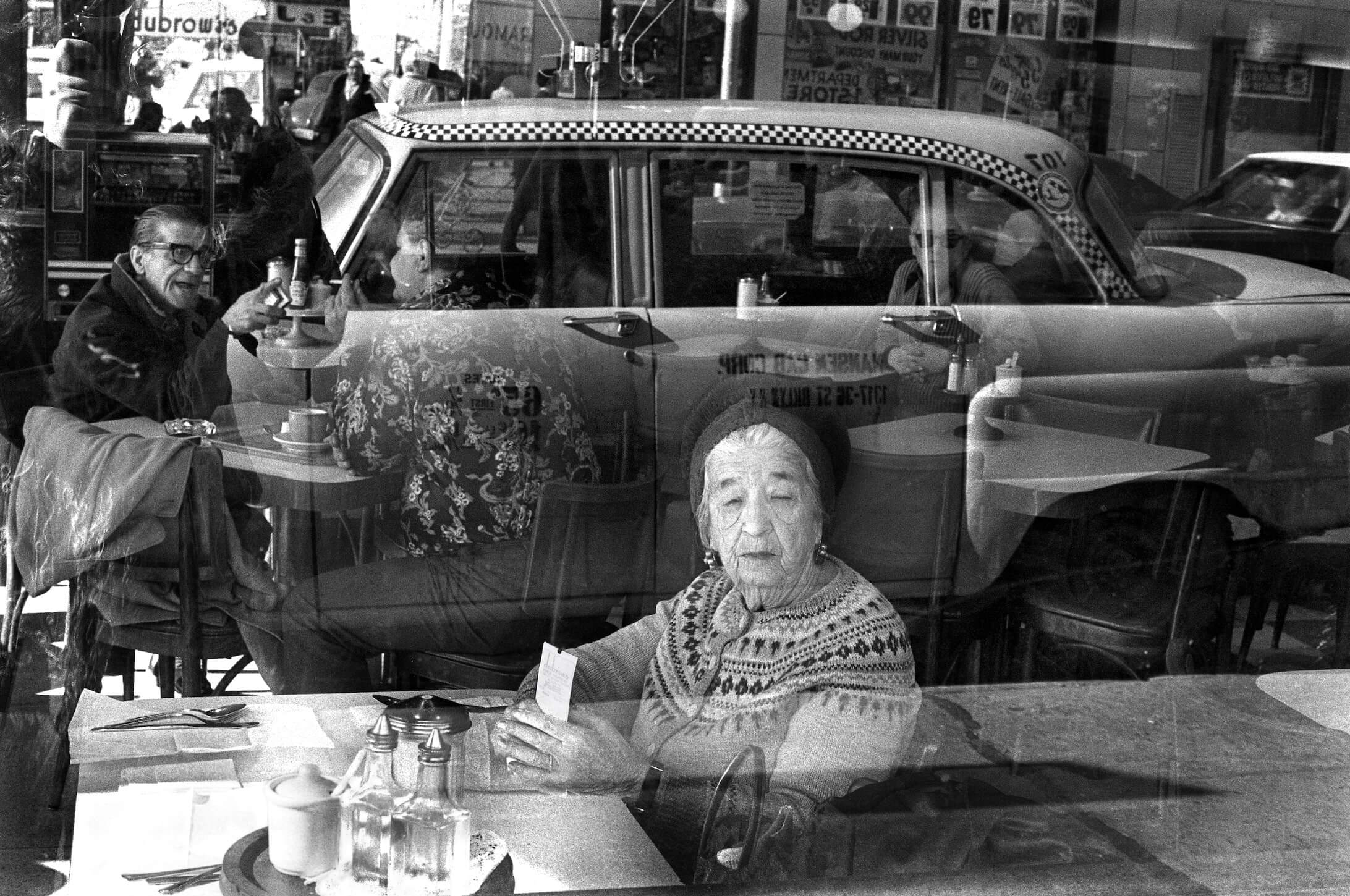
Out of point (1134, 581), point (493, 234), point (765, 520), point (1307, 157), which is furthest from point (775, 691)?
point (1307, 157)

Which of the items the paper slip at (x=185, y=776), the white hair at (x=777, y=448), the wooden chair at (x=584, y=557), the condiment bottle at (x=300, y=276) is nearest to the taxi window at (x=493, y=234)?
the condiment bottle at (x=300, y=276)

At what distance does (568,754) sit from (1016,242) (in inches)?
→ 60.6

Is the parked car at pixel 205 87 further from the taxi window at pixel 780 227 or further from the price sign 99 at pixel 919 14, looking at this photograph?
the price sign 99 at pixel 919 14

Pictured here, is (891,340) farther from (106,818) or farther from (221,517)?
(106,818)

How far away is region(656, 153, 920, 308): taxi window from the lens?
307 cm

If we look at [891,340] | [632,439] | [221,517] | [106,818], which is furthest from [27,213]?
[891,340]

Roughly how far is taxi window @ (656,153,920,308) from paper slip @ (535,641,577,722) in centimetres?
94

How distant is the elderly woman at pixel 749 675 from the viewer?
2377 millimetres

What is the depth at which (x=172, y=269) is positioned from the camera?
2717 mm

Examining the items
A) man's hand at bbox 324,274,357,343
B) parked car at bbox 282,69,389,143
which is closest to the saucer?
man's hand at bbox 324,274,357,343

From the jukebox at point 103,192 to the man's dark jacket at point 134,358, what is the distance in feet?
0.12

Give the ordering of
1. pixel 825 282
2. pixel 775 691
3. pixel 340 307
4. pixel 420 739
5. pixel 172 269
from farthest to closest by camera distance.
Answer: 1. pixel 825 282
2. pixel 340 307
3. pixel 172 269
4. pixel 775 691
5. pixel 420 739

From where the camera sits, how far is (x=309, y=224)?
9.08 ft

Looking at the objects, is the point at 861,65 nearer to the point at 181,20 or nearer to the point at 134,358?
the point at 181,20
